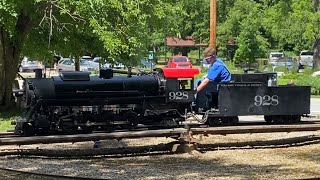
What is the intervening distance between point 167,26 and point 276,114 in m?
6.29

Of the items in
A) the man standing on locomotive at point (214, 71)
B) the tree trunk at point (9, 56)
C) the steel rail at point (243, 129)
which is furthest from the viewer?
the tree trunk at point (9, 56)

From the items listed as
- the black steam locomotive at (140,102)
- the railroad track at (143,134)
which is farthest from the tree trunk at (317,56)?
the railroad track at (143,134)

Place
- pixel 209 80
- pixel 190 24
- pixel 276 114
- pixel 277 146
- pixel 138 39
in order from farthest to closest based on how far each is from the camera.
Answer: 1. pixel 190 24
2. pixel 138 39
3. pixel 276 114
4. pixel 209 80
5. pixel 277 146

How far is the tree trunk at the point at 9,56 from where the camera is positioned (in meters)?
17.6

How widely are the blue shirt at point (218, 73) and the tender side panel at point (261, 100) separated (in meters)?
0.16

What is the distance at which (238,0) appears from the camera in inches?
2437

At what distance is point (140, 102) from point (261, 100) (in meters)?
2.74

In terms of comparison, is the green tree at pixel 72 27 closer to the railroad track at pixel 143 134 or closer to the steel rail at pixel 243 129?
the railroad track at pixel 143 134

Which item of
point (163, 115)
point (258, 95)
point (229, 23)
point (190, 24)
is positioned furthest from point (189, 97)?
point (190, 24)

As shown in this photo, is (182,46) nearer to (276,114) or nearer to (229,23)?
(229,23)

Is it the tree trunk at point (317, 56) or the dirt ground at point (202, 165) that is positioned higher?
the tree trunk at point (317, 56)

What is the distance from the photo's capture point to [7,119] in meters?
16.5

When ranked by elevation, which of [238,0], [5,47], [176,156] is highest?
[238,0]

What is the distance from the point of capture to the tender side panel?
507 inches
